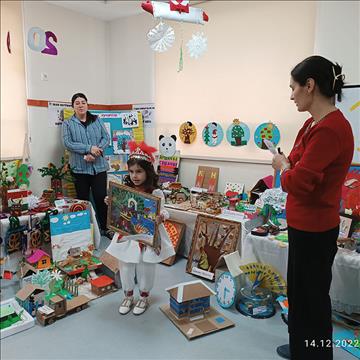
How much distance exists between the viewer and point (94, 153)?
11.5ft

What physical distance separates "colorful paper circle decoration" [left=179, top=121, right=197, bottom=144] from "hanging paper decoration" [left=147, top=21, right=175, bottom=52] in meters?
1.46

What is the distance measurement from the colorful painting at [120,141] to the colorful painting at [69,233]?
1.22m

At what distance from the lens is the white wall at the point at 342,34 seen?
2.61 m

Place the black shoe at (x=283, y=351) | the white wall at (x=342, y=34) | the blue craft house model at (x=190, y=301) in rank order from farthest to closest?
1. the white wall at (x=342, y=34)
2. the blue craft house model at (x=190, y=301)
3. the black shoe at (x=283, y=351)

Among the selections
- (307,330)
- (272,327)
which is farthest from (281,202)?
(307,330)

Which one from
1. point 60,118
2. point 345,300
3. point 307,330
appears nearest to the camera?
point 307,330

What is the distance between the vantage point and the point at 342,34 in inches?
105

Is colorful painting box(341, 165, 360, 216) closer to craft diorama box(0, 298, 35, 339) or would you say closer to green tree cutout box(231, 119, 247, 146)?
green tree cutout box(231, 119, 247, 146)

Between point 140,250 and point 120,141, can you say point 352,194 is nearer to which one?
point 140,250

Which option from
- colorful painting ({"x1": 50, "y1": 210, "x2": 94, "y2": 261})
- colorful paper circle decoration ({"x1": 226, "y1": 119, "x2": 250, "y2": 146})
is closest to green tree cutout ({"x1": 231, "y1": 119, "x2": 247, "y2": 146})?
colorful paper circle decoration ({"x1": 226, "y1": 119, "x2": 250, "y2": 146})

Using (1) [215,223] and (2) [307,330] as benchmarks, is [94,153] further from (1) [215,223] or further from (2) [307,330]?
(2) [307,330]

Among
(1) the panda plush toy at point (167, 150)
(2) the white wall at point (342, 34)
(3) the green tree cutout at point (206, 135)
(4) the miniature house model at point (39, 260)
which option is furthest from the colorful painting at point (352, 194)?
(4) the miniature house model at point (39, 260)

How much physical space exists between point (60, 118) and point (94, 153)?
0.79m

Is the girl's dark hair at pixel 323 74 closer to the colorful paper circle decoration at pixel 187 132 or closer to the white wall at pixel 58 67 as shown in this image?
the colorful paper circle decoration at pixel 187 132
